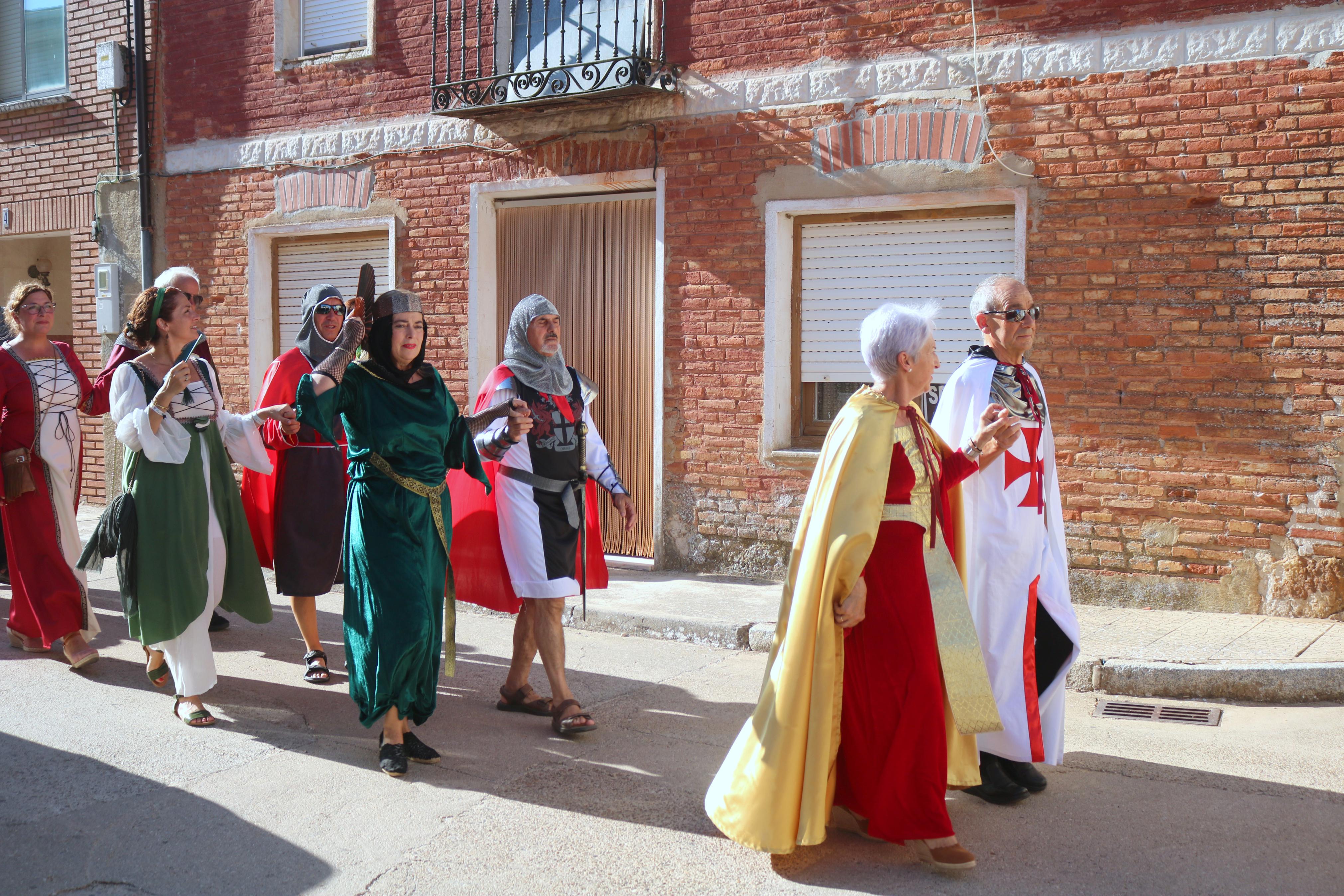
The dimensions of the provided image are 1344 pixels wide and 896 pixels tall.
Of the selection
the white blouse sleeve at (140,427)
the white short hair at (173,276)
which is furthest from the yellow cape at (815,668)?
the white short hair at (173,276)

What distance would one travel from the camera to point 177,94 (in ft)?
37.8

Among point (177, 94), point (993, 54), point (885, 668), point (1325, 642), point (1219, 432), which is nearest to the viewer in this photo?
point (885, 668)

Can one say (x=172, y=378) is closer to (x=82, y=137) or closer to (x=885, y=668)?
(x=885, y=668)

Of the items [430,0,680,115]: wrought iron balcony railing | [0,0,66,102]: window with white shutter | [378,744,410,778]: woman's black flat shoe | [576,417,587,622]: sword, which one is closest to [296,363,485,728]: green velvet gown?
[378,744,410,778]: woman's black flat shoe

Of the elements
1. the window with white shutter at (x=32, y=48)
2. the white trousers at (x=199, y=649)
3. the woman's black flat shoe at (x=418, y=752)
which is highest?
the window with white shutter at (x=32, y=48)

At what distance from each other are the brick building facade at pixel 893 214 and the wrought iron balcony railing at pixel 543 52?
0.07 meters

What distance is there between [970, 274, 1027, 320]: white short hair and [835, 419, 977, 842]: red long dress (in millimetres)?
974

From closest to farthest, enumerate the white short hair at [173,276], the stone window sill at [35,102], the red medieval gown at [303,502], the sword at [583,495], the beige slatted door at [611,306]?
1. the sword at [583,495]
2. the white short hair at [173,276]
3. the red medieval gown at [303,502]
4. the beige slatted door at [611,306]
5. the stone window sill at [35,102]

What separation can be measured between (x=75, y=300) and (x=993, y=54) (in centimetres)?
954

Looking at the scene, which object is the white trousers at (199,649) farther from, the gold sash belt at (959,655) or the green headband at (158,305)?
the gold sash belt at (959,655)

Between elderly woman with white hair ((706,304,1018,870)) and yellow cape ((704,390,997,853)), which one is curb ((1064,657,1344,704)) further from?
yellow cape ((704,390,997,853))

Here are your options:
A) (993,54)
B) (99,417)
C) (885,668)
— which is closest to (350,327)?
(885,668)

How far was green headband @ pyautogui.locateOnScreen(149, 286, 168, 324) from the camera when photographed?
5.50 metres

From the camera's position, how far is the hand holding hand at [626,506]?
5.27 m
